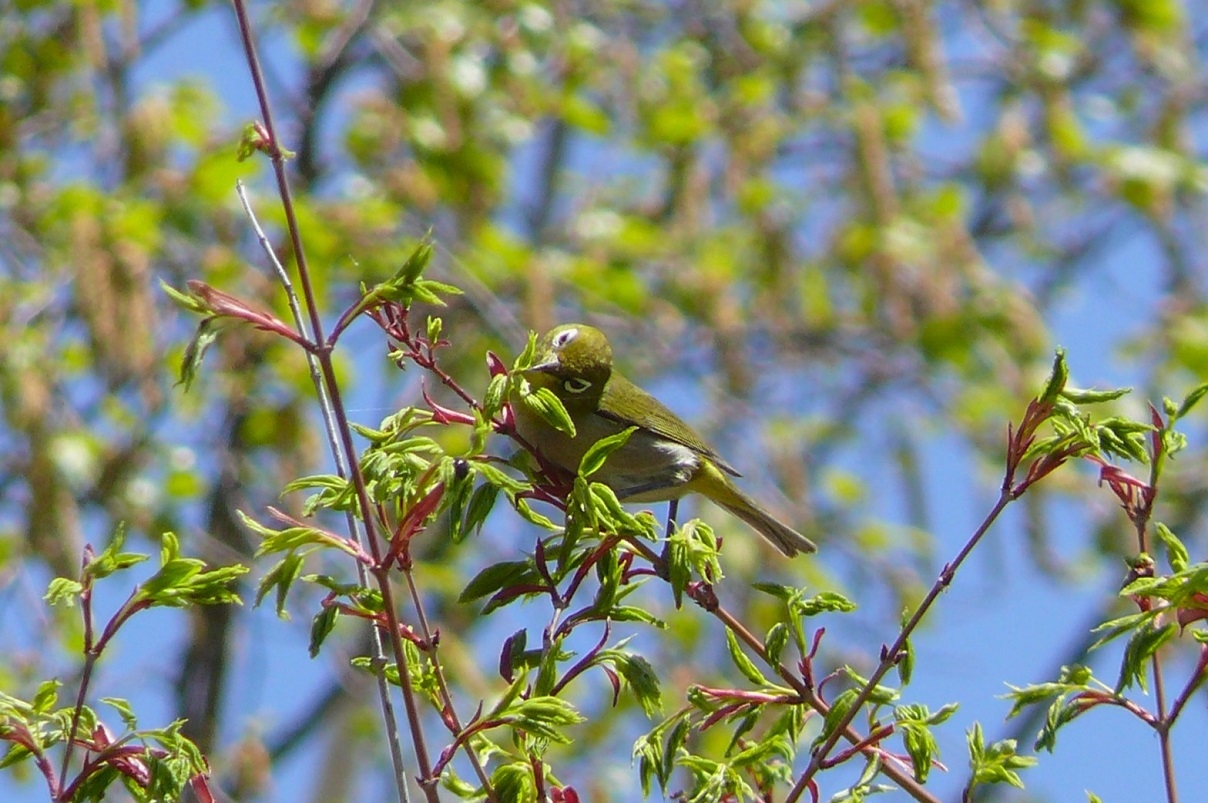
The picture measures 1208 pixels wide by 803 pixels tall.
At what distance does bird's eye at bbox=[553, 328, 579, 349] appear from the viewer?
10.9ft

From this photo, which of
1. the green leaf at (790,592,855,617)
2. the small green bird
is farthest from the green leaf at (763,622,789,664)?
the small green bird

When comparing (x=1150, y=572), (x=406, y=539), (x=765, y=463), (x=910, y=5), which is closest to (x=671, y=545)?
(x=406, y=539)

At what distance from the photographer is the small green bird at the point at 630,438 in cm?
336

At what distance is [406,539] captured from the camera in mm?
1867

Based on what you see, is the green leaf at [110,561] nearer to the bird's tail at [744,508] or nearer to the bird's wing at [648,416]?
the bird's wing at [648,416]

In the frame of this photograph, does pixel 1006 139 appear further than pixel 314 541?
Yes

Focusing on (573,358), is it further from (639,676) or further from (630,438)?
(639,676)

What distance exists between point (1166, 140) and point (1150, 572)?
8.51 metres

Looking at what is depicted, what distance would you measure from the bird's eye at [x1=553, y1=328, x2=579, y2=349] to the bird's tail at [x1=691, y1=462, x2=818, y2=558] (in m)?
0.99

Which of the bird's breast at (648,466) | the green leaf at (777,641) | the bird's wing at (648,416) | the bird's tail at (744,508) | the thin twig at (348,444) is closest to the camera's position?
the thin twig at (348,444)

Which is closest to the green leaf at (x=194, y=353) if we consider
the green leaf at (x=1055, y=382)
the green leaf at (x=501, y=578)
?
the green leaf at (x=501, y=578)

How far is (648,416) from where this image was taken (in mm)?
3961

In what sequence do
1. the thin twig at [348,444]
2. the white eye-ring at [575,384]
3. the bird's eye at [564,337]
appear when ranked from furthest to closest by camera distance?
the white eye-ring at [575,384] < the bird's eye at [564,337] < the thin twig at [348,444]

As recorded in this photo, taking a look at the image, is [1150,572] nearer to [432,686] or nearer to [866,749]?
[866,749]
